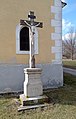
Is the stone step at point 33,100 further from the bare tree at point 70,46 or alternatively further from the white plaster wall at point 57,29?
the bare tree at point 70,46

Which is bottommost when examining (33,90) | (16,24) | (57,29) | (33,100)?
(33,100)

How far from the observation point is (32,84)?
7.30m

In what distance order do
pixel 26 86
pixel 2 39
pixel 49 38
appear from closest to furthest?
1. pixel 26 86
2. pixel 2 39
3. pixel 49 38

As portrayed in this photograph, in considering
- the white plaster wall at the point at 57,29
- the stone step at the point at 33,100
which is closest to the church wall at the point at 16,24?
the white plaster wall at the point at 57,29

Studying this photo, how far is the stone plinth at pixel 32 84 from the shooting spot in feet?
23.8

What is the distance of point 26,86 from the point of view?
23.9ft

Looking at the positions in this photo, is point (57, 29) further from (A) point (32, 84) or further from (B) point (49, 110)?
(B) point (49, 110)

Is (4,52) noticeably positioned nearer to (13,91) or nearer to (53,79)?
(13,91)

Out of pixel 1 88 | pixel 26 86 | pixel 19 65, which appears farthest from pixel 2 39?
pixel 26 86

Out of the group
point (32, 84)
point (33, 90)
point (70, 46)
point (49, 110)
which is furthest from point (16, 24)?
point (70, 46)

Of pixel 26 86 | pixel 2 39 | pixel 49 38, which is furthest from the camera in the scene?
pixel 49 38

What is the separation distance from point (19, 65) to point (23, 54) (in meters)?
0.48

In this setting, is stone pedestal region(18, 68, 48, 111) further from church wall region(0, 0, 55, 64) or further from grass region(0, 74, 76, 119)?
church wall region(0, 0, 55, 64)

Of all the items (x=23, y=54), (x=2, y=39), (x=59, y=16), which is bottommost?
(x=23, y=54)
